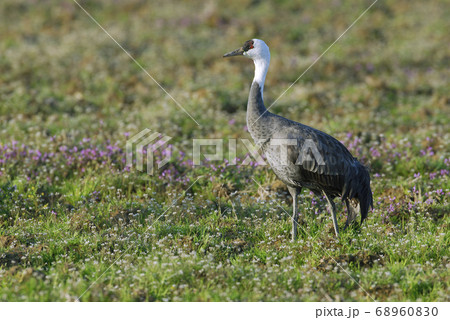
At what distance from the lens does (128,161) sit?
1001cm

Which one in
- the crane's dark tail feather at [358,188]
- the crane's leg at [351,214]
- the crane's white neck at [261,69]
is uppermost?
the crane's white neck at [261,69]

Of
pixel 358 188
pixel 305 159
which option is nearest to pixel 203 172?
pixel 305 159

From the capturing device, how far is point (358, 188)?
739 centimetres

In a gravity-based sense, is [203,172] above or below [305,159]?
below

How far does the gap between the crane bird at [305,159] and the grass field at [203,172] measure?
2.04 ft

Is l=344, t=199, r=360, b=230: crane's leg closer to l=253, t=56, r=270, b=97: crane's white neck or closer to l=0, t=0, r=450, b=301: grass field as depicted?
l=0, t=0, r=450, b=301: grass field

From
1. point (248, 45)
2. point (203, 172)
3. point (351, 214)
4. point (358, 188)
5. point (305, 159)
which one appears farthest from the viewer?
point (203, 172)

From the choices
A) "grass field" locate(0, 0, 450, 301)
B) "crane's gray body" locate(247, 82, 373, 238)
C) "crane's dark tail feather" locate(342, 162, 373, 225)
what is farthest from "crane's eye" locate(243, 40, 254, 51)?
"grass field" locate(0, 0, 450, 301)

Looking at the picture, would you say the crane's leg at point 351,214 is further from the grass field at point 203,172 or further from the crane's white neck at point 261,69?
the crane's white neck at point 261,69

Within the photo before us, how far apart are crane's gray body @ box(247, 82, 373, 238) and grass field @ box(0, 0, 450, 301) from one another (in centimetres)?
71

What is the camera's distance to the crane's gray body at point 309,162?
7.09 meters

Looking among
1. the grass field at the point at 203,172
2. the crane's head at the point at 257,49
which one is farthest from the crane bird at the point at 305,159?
the grass field at the point at 203,172

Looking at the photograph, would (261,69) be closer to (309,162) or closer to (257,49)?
(257,49)

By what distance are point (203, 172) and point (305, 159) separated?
327cm
